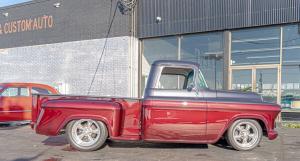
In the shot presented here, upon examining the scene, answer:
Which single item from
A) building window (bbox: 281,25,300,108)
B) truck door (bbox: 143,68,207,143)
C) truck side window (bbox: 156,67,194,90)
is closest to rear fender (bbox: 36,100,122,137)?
truck door (bbox: 143,68,207,143)

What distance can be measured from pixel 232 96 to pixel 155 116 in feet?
5.76

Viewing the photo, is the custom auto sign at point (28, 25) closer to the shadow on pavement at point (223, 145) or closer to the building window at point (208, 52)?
the building window at point (208, 52)

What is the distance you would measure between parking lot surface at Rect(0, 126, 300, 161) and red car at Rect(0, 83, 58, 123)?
2640mm

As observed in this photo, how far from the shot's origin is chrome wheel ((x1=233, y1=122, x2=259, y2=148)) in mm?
6840

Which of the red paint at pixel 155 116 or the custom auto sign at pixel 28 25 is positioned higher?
the custom auto sign at pixel 28 25

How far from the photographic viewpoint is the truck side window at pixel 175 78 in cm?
676

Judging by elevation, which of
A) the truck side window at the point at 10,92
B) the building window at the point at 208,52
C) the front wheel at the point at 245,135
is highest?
the building window at the point at 208,52

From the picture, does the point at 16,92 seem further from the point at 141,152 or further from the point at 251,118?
the point at 251,118

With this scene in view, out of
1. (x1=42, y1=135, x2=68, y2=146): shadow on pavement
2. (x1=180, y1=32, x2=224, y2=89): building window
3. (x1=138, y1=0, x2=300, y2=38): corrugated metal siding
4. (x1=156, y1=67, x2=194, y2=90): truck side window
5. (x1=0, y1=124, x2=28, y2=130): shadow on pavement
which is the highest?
(x1=138, y1=0, x2=300, y2=38): corrugated metal siding

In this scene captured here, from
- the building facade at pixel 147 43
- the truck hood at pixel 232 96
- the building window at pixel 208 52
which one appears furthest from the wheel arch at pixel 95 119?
the building window at pixel 208 52

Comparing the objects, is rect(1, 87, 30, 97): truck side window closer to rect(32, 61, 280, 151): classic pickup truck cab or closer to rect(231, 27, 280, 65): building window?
rect(32, 61, 280, 151): classic pickup truck cab

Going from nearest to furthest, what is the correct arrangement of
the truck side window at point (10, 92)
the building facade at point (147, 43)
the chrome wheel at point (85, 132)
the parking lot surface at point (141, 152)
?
1. the parking lot surface at point (141, 152)
2. the chrome wheel at point (85, 132)
3. the truck side window at point (10, 92)
4. the building facade at point (147, 43)

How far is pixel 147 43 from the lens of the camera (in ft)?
51.8

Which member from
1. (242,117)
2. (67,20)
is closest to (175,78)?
(242,117)
